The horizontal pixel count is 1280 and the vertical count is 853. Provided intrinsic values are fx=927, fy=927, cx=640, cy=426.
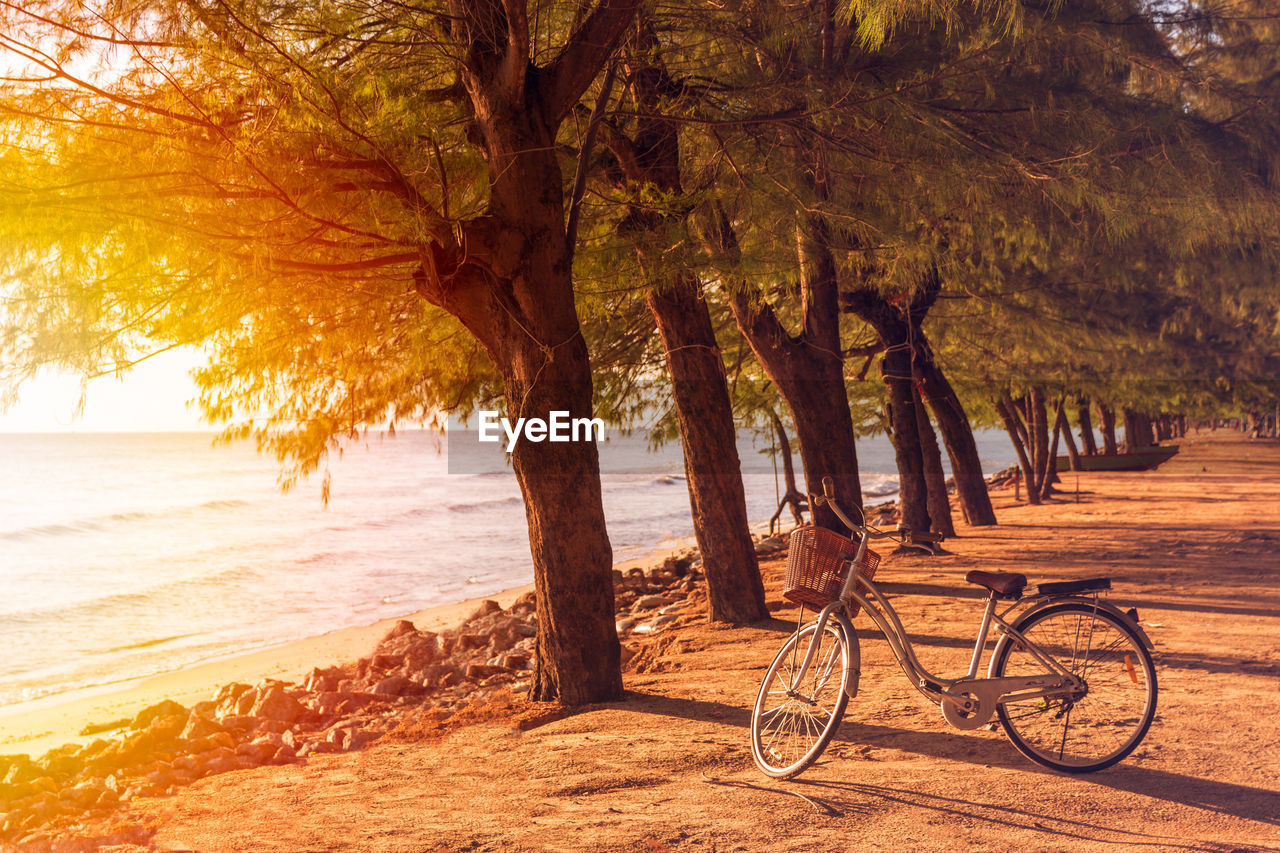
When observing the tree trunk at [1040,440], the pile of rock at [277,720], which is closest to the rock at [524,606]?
the pile of rock at [277,720]

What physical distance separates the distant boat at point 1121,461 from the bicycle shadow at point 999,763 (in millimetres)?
29448

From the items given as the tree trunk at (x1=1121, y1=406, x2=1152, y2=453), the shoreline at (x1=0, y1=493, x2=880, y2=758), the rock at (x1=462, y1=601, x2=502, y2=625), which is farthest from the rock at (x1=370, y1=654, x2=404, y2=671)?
the tree trunk at (x1=1121, y1=406, x2=1152, y2=453)

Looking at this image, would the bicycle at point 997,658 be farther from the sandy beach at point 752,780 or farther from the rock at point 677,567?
the rock at point 677,567

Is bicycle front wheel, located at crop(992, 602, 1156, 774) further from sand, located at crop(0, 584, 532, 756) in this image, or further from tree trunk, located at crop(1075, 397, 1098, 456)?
tree trunk, located at crop(1075, 397, 1098, 456)

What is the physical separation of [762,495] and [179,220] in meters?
36.9

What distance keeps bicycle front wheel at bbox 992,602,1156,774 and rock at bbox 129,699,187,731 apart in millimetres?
6297

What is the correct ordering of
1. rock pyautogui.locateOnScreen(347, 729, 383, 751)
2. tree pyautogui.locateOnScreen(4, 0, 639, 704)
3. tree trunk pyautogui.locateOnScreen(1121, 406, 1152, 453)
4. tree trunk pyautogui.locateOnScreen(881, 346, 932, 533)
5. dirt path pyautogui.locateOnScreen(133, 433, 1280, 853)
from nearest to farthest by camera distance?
dirt path pyautogui.locateOnScreen(133, 433, 1280, 853) → tree pyautogui.locateOnScreen(4, 0, 639, 704) → rock pyautogui.locateOnScreen(347, 729, 383, 751) → tree trunk pyautogui.locateOnScreen(881, 346, 932, 533) → tree trunk pyautogui.locateOnScreen(1121, 406, 1152, 453)

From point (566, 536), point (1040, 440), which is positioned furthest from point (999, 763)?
point (1040, 440)

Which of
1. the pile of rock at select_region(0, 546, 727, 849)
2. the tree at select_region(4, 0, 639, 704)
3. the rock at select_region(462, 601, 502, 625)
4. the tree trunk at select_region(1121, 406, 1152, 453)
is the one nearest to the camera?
the tree at select_region(4, 0, 639, 704)

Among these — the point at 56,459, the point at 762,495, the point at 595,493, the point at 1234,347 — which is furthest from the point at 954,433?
the point at 56,459

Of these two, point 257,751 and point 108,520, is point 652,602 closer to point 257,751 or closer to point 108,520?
point 257,751

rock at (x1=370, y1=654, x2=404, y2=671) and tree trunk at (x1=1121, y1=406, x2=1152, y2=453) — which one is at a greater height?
tree trunk at (x1=1121, y1=406, x2=1152, y2=453)

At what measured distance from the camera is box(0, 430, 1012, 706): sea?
14078mm

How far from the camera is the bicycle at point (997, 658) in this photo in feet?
12.9
